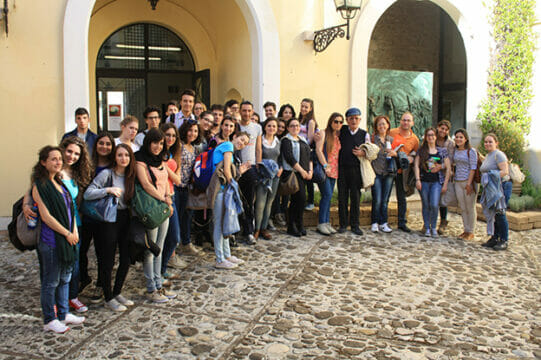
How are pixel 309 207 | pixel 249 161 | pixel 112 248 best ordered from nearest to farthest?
pixel 112 248 → pixel 249 161 → pixel 309 207

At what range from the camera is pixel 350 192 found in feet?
23.1

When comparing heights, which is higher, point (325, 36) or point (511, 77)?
point (325, 36)

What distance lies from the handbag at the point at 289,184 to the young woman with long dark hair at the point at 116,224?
2.52m

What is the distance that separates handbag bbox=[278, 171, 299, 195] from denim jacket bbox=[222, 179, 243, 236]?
1146 millimetres

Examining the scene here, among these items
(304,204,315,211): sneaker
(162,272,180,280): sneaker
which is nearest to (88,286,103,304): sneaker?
(162,272,180,280): sneaker

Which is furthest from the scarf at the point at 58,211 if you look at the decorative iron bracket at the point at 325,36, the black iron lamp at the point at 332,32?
the decorative iron bracket at the point at 325,36

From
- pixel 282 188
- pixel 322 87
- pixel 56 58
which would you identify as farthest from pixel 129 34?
pixel 282 188

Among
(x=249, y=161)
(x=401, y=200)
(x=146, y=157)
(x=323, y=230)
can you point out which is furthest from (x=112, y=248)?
(x=401, y=200)

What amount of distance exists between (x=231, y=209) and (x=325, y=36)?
422 centimetres

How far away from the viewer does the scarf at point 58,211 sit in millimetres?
3748

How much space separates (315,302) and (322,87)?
16.4 feet

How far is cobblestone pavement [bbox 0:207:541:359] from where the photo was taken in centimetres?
367

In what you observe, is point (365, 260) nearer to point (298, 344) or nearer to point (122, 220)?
point (298, 344)

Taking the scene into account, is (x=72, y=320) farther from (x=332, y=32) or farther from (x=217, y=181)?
(x=332, y=32)
